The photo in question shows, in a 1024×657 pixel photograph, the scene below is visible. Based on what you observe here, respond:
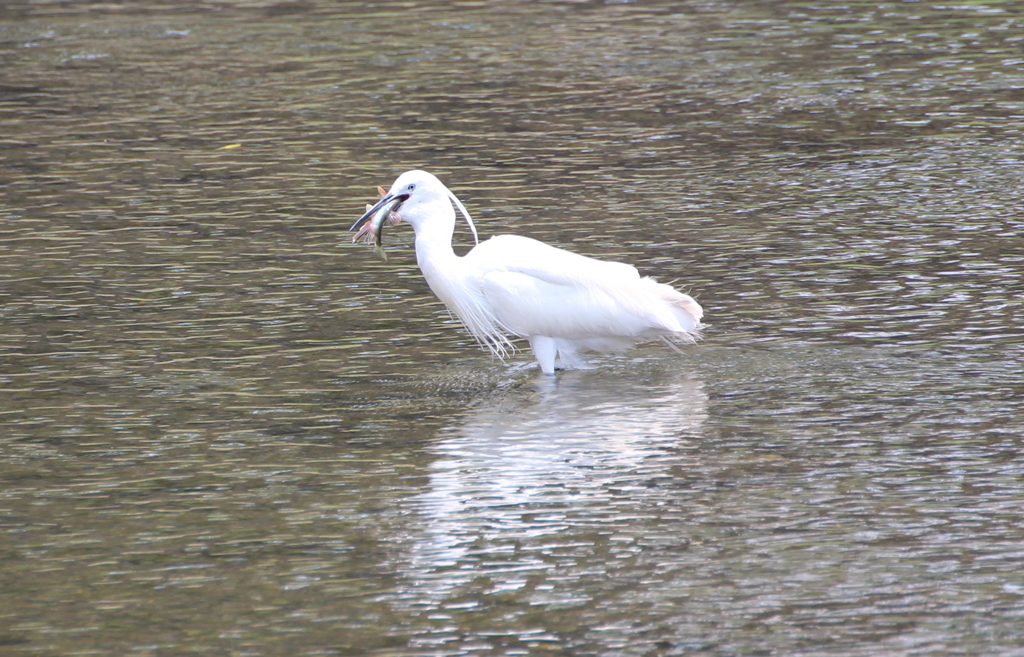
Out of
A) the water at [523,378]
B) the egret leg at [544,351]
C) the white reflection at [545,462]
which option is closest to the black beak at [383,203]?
the water at [523,378]

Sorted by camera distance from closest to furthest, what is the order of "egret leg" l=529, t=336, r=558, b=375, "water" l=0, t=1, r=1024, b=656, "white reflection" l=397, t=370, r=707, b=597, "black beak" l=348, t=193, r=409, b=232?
1. "water" l=0, t=1, r=1024, b=656
2. "white reflection" l=397, t=370, r=707, b=597
3. "black beak" l=348, t=193, r=409, b=232
4. "egret leg" l=529, t=336, r=558, b=375

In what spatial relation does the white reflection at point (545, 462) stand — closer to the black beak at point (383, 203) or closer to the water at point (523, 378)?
the water at point (523, 378)

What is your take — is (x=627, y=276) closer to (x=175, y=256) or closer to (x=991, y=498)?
(x=991, y=498)

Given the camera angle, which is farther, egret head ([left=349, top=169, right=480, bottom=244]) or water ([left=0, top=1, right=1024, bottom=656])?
egret head ([left=349, top=169, right=480, bottom=244])

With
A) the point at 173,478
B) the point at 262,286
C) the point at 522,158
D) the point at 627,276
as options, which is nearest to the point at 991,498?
the point at 627,276

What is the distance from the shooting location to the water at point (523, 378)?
4.84 m

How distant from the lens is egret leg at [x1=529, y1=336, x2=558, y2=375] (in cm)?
743

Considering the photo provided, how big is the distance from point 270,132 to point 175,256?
3.54 m

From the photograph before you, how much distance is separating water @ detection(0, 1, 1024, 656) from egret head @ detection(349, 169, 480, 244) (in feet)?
2.42

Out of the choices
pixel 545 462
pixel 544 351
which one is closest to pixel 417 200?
pixel 544 351

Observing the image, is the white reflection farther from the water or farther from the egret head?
the egret head

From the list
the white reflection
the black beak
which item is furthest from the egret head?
the white reflection

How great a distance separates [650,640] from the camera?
4.52m

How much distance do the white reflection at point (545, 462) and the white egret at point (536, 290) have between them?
23 centimetres
